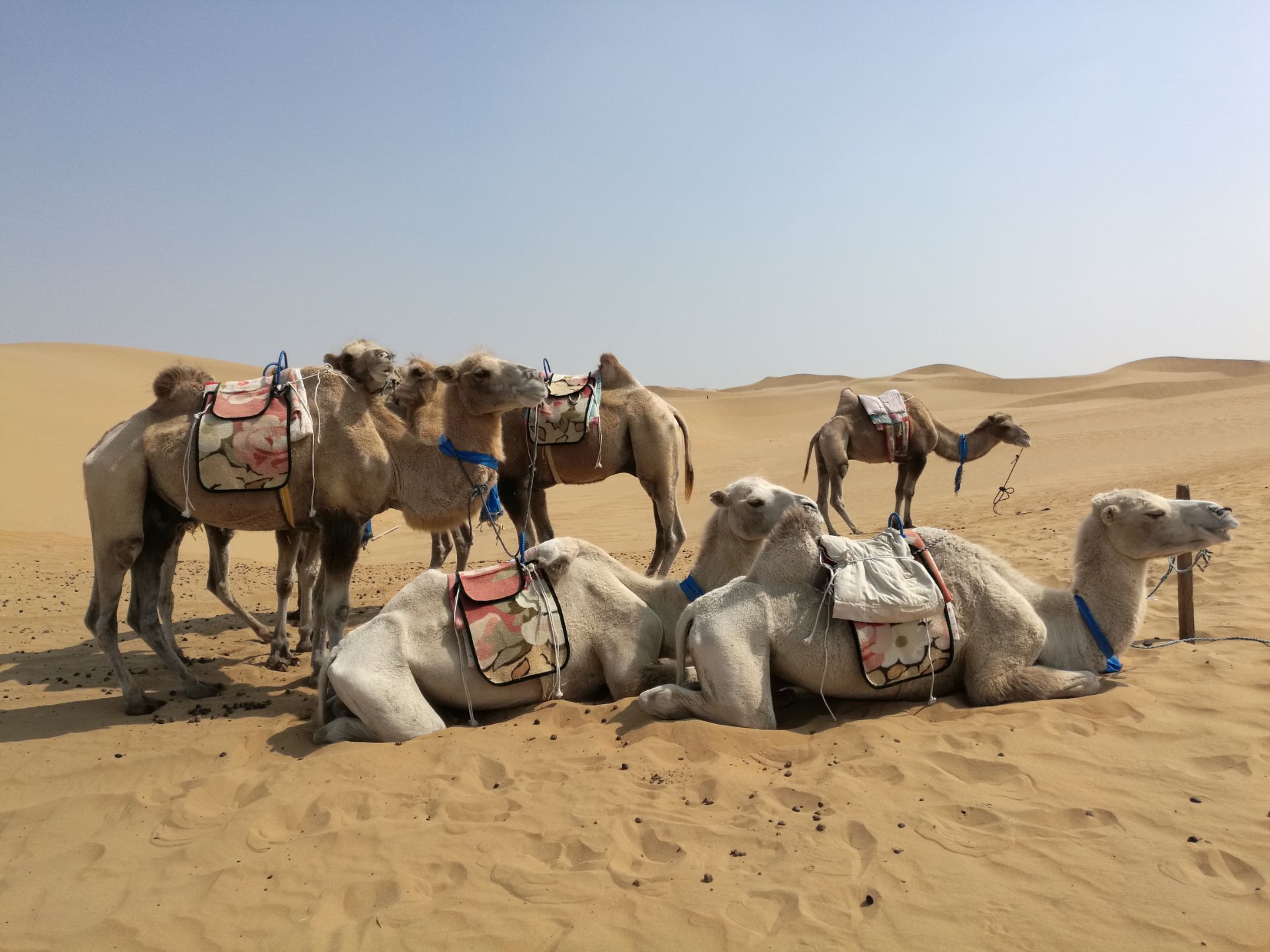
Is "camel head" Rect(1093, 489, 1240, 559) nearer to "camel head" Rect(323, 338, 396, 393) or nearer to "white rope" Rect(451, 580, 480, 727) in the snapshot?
"white rope" Rect(451, 580, 480, 727)

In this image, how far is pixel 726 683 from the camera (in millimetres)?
4508

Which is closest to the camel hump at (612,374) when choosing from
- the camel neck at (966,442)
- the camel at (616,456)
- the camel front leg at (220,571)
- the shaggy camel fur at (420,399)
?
the camel at (616,456)

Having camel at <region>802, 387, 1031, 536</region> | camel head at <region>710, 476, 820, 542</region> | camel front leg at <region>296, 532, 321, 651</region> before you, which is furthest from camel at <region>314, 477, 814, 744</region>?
camel at <region>802, 387, 1031, 536</region>

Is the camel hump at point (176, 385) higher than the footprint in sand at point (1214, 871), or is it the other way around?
the camel hump at point (176, 385)

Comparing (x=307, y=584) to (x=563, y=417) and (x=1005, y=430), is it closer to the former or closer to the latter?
(x=563, y=417)

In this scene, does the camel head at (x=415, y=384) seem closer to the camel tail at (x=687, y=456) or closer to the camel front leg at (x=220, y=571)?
the camel front leg at (x=220, y=571)

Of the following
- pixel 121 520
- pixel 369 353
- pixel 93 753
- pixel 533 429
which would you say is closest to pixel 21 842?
pixel 93 753

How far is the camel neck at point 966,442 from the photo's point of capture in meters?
14.1

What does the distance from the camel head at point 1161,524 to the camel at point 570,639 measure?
169cm

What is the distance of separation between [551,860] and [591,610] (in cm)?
188

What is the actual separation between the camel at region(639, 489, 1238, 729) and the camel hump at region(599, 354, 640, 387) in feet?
14.9

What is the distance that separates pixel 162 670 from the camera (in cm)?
697

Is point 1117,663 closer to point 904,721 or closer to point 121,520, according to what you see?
point 904,721

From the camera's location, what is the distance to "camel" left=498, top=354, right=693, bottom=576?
8727 millimetres
